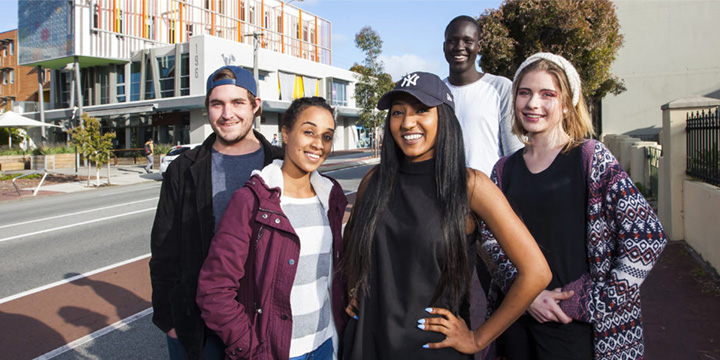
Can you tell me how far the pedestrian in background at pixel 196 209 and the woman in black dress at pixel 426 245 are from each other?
0.77 meters

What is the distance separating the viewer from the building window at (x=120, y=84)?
1523 inches

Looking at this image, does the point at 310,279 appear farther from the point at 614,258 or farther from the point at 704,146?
the point at 704,146

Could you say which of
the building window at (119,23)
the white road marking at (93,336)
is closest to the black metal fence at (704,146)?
the white road marking at (93,336)

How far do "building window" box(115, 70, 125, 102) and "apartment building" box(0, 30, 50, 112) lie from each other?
604 inches

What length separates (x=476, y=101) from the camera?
10.2ft

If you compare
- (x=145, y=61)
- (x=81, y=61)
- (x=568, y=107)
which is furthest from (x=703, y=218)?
(x=81, y=61)

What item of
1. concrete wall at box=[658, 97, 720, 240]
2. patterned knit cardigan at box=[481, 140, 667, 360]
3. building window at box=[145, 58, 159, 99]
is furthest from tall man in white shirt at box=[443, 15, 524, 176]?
building window at box=[145, 58, 159, 99]

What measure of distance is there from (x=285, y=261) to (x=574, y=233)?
45.9 inches

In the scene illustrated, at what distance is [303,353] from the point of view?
2.03 m

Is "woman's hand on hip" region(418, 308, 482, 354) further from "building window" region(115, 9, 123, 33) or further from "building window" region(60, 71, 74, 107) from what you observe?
"building window" region(60, 71, 74, 107)

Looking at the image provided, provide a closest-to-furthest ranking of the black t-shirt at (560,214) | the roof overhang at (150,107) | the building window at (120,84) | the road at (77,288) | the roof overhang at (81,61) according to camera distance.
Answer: the black t-shirt at (560,214) → the road at (77,288) → the roof overhang at (150,107) → the roof overhang at (81,61) → the building window at (120,84)

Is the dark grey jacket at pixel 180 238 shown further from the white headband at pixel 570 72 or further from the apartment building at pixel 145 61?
the apartment building at pixel 145 61

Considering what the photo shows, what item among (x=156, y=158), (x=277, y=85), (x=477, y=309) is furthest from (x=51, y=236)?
(x=277, y=85)

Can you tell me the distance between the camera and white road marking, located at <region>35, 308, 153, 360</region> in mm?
4114
